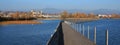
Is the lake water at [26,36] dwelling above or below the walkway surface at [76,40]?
below

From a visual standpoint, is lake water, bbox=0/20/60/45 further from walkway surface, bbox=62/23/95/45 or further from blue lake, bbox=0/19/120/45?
walkway surface, bbox=62/23/95/45

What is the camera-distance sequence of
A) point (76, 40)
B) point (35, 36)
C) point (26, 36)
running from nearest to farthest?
1. point (76, 40)
2. point (35, 36)
3. point (26, 36)

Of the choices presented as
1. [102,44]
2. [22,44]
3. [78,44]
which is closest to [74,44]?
[78,44]

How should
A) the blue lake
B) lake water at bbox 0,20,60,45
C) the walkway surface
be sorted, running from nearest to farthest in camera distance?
the walkway surface < the blue lake < lake water at bbox 0,20,60,45

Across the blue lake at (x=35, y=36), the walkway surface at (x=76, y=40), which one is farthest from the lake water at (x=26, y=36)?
the walkway surface at (x=76, y=40)

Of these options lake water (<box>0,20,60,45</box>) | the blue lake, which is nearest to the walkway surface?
the blue lake

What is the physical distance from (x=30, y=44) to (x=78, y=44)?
35.9 ft

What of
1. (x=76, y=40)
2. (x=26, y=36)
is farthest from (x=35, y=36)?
(x=76, y=40)

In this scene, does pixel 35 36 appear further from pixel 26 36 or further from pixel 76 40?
pixel 76 40

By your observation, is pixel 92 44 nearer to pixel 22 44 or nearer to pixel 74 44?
pixel 74 44

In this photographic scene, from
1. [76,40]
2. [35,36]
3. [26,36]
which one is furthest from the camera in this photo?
[26,36]

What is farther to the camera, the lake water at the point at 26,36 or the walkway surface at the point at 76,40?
Result: the lake water at the point at 26,36

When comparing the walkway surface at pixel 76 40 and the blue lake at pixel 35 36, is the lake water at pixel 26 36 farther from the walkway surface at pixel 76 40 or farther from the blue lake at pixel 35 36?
the walkway surface at pixel 76 40

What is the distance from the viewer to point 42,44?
85.4ft
